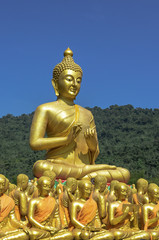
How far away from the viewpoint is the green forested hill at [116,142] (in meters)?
28.5

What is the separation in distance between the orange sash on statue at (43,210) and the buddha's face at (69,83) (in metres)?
4.21

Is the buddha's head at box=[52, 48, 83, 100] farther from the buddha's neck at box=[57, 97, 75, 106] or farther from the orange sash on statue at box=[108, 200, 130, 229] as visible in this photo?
the orange sash on statue at box=[108, 200, 130, 229]

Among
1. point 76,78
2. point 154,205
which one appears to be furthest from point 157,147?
point 154,205

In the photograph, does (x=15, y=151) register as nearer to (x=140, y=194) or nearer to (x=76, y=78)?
(x=76, y=78)

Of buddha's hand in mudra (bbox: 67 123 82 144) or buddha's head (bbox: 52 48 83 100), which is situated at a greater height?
buddha's head (bbox: 52 48 83 100)

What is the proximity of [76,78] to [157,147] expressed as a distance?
77.7ft

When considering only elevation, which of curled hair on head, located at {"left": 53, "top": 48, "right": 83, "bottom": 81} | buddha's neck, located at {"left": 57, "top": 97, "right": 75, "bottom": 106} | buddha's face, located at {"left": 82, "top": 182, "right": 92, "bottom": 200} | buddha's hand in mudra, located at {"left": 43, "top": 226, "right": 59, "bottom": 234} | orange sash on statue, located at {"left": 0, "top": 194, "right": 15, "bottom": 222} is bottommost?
buddha's hand in mudra, located at {"left": 43, "top": 226, "right": 59, "bottom": 234}

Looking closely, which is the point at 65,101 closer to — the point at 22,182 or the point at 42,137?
the point at 42,137

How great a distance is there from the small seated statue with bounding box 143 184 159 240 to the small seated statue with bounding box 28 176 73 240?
1537 mm

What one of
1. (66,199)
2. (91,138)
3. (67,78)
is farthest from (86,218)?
(67,78)

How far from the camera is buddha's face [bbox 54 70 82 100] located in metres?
10.7

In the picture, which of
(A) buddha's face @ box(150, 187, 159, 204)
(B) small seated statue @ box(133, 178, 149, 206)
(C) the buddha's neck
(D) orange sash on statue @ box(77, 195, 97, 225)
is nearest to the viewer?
(D) orange sash on statue @ box(77, 195, 97, 225)

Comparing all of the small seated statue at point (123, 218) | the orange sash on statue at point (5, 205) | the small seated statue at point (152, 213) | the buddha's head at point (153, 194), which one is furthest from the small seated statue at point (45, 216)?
the buddha's head at point (153, 194)

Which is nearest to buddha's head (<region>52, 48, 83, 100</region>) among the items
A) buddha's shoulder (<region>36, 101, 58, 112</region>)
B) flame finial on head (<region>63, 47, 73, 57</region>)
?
flame finial on head (<region>63, 47, 73, 57</region>)
